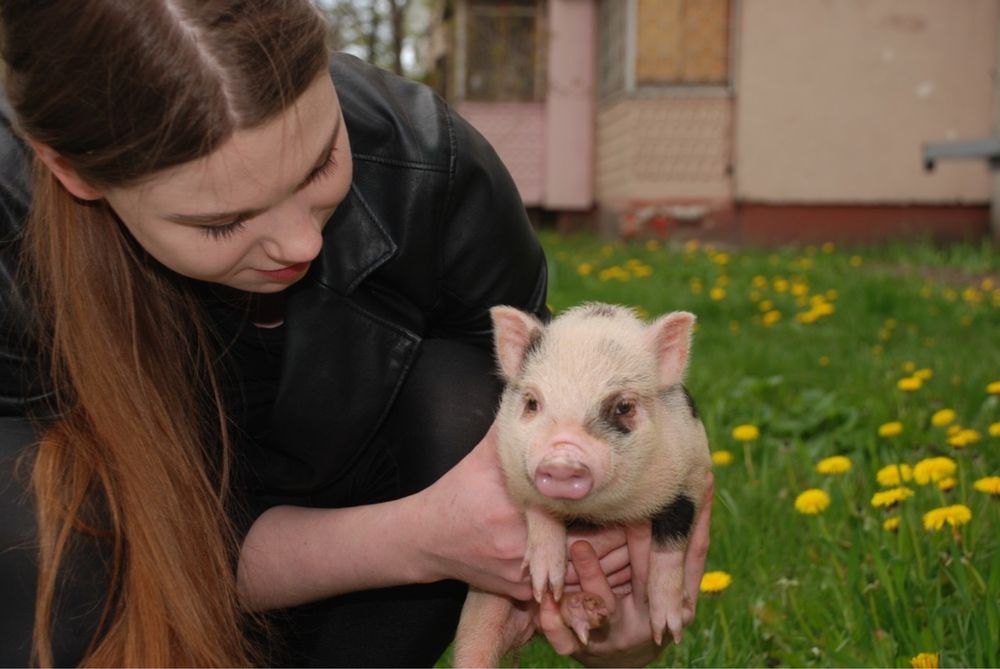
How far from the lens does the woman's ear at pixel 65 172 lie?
172 centimetres

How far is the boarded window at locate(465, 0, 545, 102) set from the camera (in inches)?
508

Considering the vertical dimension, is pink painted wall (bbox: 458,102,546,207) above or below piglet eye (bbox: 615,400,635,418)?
below

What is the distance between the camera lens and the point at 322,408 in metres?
2.09

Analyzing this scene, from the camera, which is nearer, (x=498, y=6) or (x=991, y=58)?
(x=991, y=58)

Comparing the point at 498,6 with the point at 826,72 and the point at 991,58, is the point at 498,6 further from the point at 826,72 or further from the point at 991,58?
the point at 991,58

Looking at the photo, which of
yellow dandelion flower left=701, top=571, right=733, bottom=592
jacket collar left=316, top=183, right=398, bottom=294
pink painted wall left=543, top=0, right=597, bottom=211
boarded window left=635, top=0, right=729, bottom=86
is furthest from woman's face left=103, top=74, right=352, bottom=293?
pink painted wall left=543, top=0, right=597, bottom=211

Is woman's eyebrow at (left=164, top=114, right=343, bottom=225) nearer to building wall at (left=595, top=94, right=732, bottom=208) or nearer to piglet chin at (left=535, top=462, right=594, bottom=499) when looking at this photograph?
piglet chin at (left=535, top=462, right=594, bottom=499)

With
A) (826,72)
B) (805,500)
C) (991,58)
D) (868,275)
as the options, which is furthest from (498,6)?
(805,500)

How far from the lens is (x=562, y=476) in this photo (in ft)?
5.02

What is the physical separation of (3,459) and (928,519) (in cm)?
169

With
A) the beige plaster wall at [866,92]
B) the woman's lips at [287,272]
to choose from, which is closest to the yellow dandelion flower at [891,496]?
the woman's lips at [287,272]

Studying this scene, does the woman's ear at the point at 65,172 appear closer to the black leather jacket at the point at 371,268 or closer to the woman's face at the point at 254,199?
the woman's face at the point at 254,199

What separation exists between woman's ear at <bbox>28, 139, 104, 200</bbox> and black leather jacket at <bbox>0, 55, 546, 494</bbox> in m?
0.29

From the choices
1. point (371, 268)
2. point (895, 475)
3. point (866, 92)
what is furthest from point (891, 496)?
point (866, 92)
